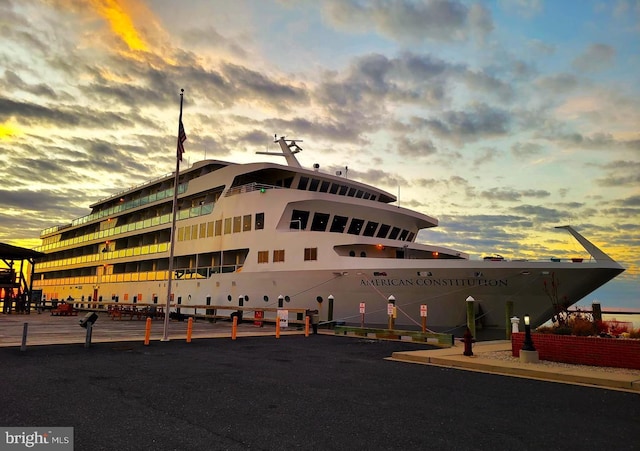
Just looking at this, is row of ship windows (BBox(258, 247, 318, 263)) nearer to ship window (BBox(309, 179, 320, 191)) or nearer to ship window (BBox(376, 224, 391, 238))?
ship window (BBox(309, 179, 320, 191))

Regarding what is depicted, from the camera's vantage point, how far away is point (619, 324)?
1355cm

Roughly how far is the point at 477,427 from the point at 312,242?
775 inches

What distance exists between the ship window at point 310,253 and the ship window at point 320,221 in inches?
129

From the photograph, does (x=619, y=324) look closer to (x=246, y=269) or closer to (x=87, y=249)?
(x=246, y=269)

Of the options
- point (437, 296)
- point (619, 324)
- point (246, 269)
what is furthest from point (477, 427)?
point (246, 269)

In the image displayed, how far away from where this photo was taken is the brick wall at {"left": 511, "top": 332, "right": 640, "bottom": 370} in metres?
11.1

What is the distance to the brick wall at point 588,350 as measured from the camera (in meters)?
11.1

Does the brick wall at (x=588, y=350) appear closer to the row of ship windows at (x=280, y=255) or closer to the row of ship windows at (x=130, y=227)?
the row of ship windows at (x=280, y=255)

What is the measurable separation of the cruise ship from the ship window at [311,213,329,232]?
0.23 ft

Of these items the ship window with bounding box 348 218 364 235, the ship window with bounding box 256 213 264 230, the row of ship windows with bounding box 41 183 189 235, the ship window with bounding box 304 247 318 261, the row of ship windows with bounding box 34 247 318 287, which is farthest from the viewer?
the row of ship windows with bounding box 41 183 189 235

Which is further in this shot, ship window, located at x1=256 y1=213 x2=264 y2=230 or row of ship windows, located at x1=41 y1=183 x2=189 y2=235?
row of ship windows, located at x1=41 y1=183 x2=189 y2=235

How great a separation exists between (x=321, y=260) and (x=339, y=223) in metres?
5.15

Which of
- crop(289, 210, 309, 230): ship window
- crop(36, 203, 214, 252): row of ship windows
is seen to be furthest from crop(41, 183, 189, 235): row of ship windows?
crop(289, 210, 309, 230): ship window

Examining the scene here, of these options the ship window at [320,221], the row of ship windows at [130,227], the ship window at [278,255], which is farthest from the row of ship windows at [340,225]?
the row of ship windows at [130,227]
